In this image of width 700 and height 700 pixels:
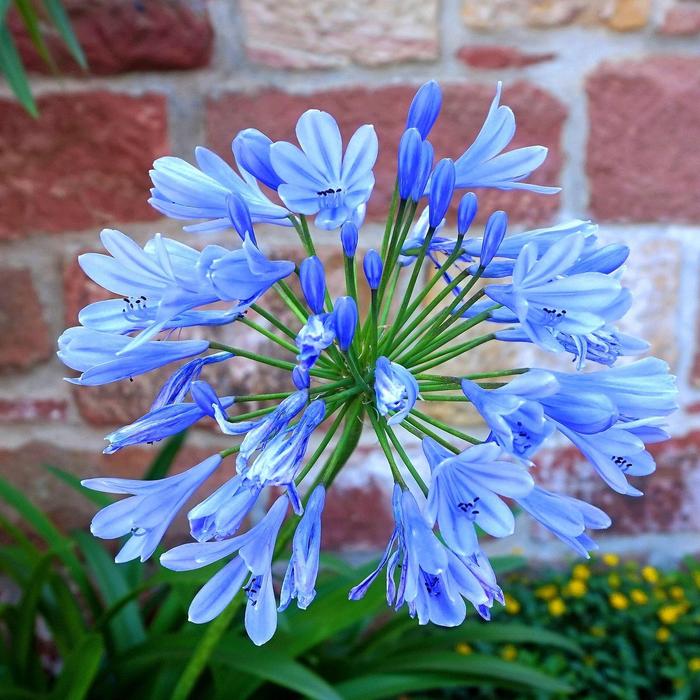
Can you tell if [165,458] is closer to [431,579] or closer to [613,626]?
[431,579]

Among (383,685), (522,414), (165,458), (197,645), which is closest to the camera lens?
(522,414)

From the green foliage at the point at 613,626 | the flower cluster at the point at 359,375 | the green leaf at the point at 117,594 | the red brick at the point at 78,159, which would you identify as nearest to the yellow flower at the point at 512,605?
→ the green foliage at the point at 613,626

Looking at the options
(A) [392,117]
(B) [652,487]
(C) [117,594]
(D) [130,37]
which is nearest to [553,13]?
(A) [392,117]

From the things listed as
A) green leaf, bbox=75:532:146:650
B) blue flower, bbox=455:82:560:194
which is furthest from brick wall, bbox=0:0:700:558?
blue flower, bbox=455:82:560:194

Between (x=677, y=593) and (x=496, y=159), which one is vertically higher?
(x=496, y=159)

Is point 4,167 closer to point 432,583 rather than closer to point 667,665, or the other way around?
point 432,583

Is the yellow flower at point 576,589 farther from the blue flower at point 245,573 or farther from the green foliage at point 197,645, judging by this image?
the blue flower at point 245,573
